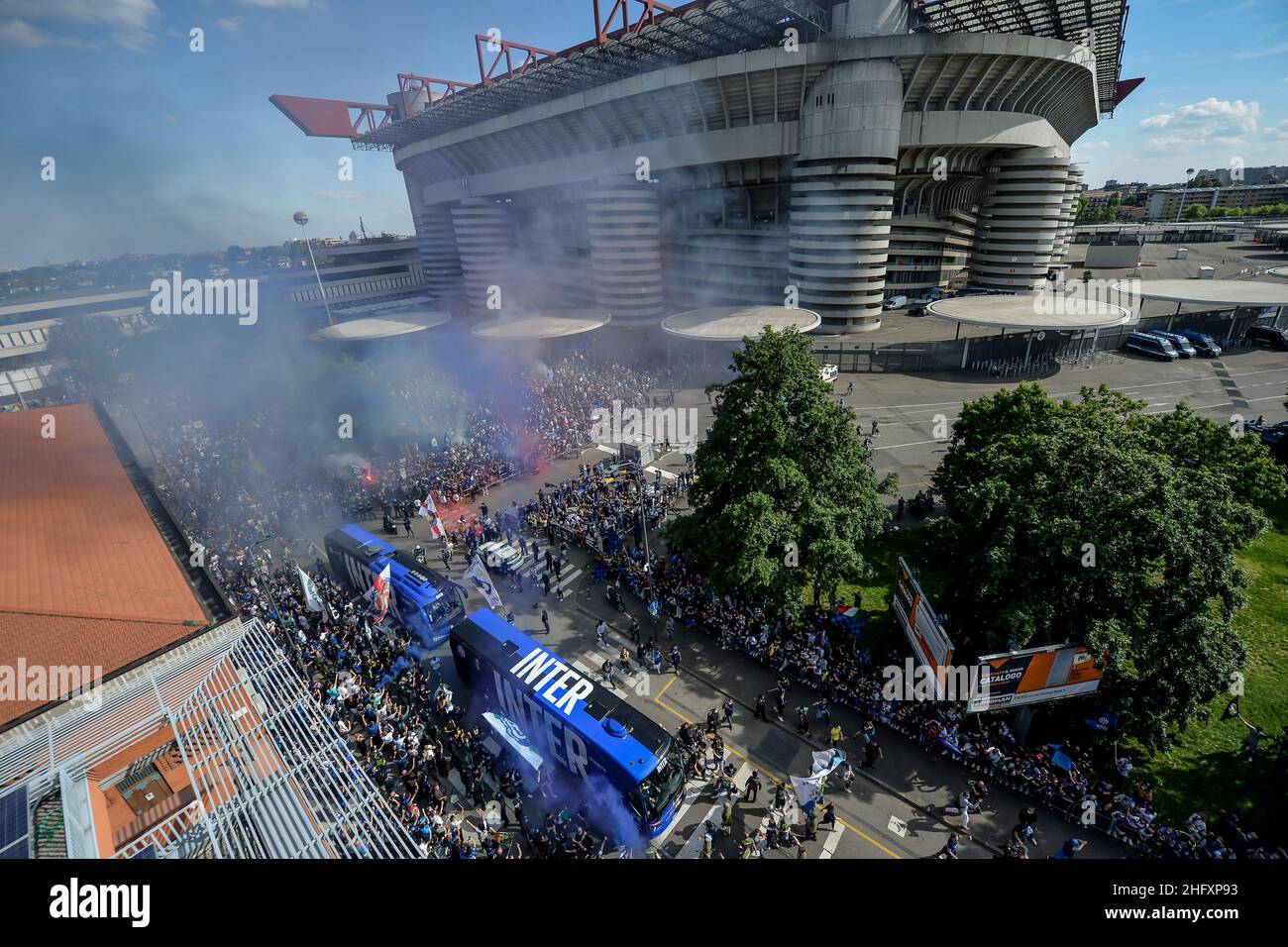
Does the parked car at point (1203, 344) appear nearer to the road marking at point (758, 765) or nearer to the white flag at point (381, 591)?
the road marking at point (758, 765)

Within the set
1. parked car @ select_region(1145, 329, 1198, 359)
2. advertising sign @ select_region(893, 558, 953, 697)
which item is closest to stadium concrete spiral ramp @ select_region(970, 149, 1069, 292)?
parked car @ select_region(1145, 329, 1198, 359)

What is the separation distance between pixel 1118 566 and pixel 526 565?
57.9 feet

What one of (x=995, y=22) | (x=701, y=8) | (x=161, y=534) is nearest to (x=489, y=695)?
(x=161, y=534)

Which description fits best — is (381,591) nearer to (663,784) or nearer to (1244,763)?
(663,784)

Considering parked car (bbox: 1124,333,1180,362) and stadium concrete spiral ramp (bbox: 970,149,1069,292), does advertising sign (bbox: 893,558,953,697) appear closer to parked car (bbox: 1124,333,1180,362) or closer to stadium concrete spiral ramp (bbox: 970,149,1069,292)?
parked car (bbox: 1124,333,1180,362)

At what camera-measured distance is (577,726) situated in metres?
12.5

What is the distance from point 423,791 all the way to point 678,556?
34.1 ft

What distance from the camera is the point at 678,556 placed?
20.2m

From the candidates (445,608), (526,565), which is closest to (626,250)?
(526,565)

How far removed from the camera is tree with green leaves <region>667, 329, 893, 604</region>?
15.6m

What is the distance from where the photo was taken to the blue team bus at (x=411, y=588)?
18000 millimetres

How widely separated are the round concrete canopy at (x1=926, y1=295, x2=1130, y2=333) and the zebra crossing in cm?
3187
